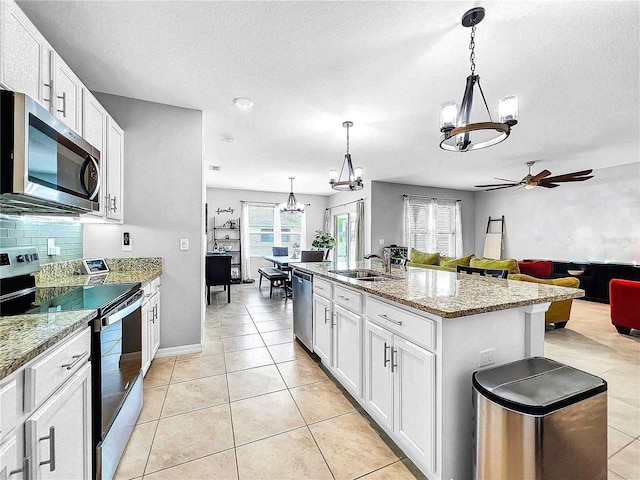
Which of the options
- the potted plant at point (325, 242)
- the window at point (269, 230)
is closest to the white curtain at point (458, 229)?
the potted plant at point (325, 242)

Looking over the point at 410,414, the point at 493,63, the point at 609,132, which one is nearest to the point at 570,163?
the point at 609,132

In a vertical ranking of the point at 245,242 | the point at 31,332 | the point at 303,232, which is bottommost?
the point at 31,332

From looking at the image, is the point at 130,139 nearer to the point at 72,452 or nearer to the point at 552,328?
the point at 72,452

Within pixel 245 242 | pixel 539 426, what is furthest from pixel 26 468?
pixel 245 242

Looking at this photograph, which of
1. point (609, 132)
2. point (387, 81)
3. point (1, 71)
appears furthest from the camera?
point (609, 132)

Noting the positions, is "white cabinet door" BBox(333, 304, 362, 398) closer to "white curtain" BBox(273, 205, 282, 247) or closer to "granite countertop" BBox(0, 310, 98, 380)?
"granite countertop" BBox(0, 310, 98, 380)

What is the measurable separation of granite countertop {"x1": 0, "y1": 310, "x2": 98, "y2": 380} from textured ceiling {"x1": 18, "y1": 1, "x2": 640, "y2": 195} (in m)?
1.73

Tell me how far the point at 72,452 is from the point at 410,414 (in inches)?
58.6

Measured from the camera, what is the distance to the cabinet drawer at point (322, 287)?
249cm

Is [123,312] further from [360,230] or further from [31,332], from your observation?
[360,230]

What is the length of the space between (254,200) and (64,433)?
24.2 ft

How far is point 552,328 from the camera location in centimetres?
393

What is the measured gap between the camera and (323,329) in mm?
2592

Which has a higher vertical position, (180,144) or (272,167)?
(272,167)
